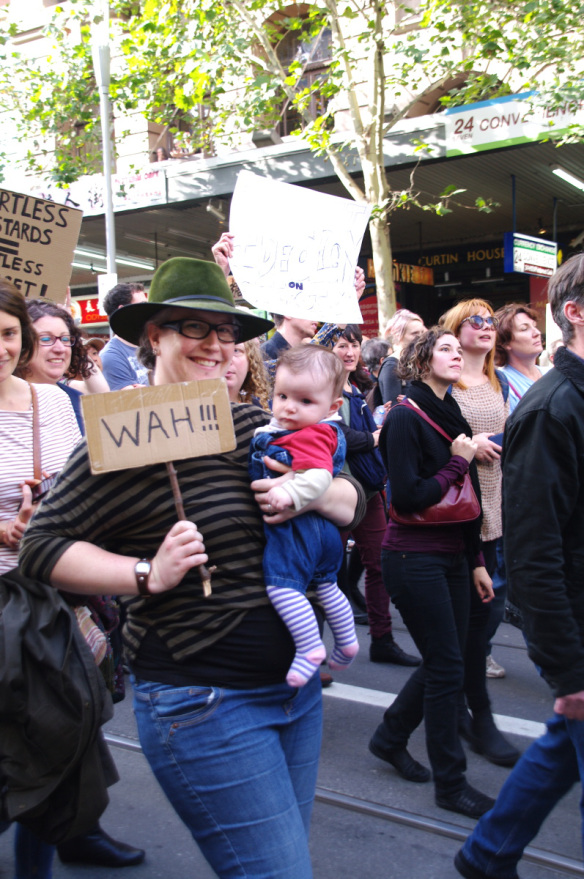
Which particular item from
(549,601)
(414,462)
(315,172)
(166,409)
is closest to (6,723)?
(166,409)

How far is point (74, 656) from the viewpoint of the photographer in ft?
7.75

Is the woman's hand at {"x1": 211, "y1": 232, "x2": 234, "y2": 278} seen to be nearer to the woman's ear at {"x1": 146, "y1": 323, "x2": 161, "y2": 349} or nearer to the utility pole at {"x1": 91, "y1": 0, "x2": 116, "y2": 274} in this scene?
the woman's ear at {"x1": 146, "y1": 323, "x2": 161, "y2": 349}

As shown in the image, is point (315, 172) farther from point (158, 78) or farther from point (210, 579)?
point (210, 579)

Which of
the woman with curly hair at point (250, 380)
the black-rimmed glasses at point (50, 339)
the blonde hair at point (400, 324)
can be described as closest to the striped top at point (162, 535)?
the woman with curly hair at point (250, 380)

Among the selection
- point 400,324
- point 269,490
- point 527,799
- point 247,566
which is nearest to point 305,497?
point 269,490

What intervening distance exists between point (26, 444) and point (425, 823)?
207 cm

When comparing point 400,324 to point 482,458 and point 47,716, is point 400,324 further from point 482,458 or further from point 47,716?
point 47,716

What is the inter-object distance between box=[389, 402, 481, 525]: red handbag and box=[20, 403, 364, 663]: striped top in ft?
5.18

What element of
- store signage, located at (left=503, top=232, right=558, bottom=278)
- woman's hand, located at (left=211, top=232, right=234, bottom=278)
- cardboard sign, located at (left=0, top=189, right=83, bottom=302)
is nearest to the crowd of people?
woman's hand, located at (left=211, top=232, right=234, bottom=278)

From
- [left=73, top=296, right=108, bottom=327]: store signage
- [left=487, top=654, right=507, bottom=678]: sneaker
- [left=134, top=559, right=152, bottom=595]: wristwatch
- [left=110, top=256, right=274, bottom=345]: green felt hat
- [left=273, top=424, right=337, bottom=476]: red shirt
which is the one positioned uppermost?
[left=73, top=296, right=108, bottom=327]: store signage

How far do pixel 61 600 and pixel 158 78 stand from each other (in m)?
12.3

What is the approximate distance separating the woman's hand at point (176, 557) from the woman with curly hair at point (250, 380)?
225 centimetres

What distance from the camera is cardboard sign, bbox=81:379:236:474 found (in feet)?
5.40

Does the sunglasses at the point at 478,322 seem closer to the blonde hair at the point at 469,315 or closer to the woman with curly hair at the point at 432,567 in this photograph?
the blonde hair at the point at 469,315
